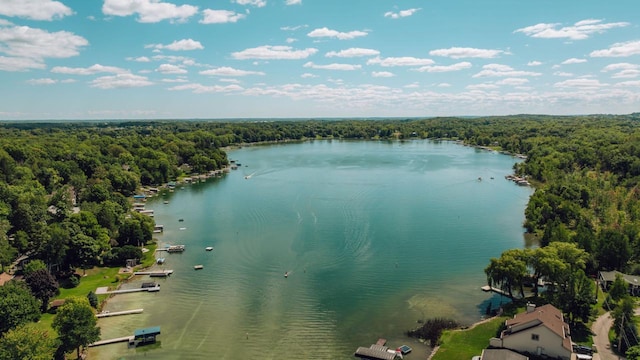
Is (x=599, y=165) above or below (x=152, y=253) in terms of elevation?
above

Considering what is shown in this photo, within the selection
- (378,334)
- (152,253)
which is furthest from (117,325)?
(378,334)

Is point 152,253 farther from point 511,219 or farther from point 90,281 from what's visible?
point 511,219

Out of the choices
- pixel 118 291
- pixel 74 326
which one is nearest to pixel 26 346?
pixel 74 326

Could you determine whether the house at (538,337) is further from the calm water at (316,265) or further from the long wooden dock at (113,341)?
the long wooden dock at (113,341)

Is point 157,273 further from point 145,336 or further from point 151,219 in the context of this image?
point 151,219

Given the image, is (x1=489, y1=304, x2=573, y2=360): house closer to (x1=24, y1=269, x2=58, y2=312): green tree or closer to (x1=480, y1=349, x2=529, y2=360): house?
(x1=480, y1=349, x2=529, y2=360): house

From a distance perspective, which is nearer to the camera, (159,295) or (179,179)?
(159,295)

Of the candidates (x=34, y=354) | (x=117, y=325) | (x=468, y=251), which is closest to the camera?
(x=34, y=354)
